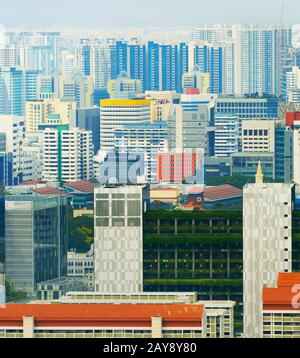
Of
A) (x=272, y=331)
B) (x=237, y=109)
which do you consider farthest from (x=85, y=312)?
(x=237, y=109)

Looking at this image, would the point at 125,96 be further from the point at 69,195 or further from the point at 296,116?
the point at 69,195

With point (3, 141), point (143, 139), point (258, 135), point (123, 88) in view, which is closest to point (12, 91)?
point (123, 88)

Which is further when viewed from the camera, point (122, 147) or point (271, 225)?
point (122, 147)

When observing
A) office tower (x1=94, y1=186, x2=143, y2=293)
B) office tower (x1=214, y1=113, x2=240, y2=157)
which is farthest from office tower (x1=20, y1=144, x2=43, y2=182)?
office tower (x1=94, y1=186, x2=143, y2=293)

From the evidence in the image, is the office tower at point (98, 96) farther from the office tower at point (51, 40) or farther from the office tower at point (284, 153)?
the office tower at point (284, 153)

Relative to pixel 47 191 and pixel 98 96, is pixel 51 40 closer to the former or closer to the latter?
pixel 47 191

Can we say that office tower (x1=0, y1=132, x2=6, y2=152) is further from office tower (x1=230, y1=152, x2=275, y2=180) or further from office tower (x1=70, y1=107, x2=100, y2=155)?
office tower (x1=230, y1=152, x2=275, y2=180)

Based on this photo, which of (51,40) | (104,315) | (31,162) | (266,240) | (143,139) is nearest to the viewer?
(104,315)
